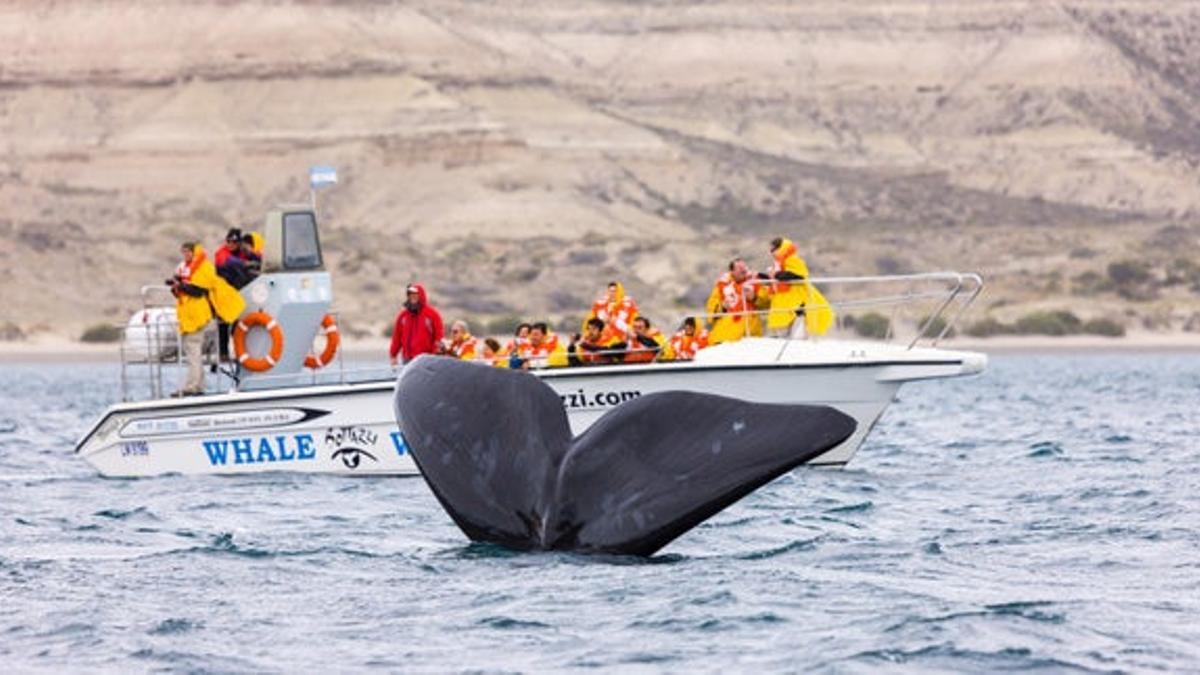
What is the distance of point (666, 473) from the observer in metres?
15.4

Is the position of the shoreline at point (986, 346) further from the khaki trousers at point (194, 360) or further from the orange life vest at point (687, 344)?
the orange life vest at point (687, 344)

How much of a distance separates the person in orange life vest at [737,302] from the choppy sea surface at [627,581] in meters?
1.79

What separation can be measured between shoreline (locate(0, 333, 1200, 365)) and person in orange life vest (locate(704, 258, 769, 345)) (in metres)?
68.4

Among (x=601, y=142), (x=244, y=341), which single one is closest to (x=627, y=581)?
(x=244, y=341)

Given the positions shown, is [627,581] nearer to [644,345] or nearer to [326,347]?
[644,345]

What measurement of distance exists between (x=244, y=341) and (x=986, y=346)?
3121 inches

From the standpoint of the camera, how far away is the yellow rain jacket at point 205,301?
91.4 feet

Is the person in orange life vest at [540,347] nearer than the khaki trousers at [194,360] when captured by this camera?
Yes

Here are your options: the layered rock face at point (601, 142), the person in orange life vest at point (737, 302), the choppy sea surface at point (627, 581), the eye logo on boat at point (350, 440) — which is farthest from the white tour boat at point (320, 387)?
the layered rock face at point (601, 142)

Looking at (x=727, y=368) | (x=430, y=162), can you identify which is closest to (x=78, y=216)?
(x=430, y=162)

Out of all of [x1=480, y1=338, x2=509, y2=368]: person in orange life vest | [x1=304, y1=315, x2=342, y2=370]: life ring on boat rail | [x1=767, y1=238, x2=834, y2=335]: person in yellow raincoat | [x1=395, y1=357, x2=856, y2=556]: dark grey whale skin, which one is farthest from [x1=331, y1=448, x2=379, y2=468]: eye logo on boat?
[x1=395, y1=357, x2=856, y2=556]: dark grey whale skin

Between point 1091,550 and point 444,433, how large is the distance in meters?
6.33

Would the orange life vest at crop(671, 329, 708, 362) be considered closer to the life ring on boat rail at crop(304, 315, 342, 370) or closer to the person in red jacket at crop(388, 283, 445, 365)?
the person in red jacket at crop(388, 283, 445, 365)

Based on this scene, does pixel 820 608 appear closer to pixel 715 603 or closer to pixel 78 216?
pixel 715 603
